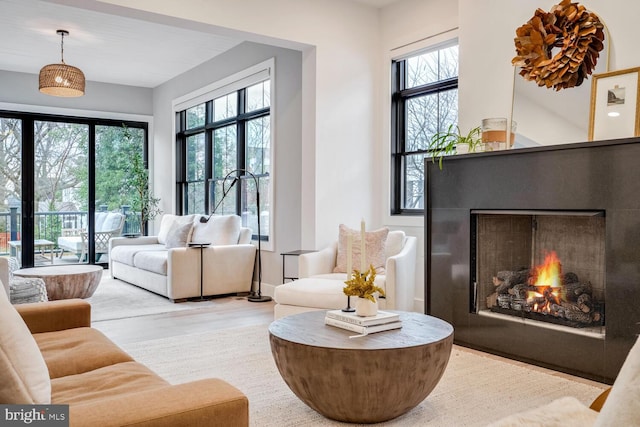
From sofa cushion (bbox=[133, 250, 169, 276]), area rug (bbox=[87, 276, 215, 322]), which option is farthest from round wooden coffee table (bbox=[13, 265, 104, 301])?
sofa cushion (bbox=[133, 250, 169, 276])

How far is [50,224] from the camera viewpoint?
26.3 ft

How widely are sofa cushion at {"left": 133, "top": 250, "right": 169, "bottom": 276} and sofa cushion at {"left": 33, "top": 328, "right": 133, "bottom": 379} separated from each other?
3320 mm

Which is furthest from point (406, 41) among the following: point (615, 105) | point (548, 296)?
point (548, 296)

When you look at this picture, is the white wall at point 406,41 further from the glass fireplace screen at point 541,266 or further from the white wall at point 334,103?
the glass fireplace screen at point 541,266

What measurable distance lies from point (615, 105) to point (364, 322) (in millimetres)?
1957

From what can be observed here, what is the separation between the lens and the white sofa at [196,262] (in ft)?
18.2

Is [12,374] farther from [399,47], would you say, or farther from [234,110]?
[234,110]

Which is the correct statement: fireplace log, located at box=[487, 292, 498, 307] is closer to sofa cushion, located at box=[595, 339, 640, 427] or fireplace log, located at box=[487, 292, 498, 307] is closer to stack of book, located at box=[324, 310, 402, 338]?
stack of book, located at box=[324, 310, 402, 338]

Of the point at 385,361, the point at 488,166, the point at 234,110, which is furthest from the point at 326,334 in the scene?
the point at 234,110

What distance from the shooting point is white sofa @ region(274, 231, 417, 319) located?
3.84 m

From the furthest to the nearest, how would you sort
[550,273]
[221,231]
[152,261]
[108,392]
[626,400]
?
[221,231] < [152,261] < [550,273] < [108,392] < [626,400]

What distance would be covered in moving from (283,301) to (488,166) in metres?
1.77

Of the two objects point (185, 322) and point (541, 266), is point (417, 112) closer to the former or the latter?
point (541, 266)

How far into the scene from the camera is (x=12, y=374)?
4.09 feet
